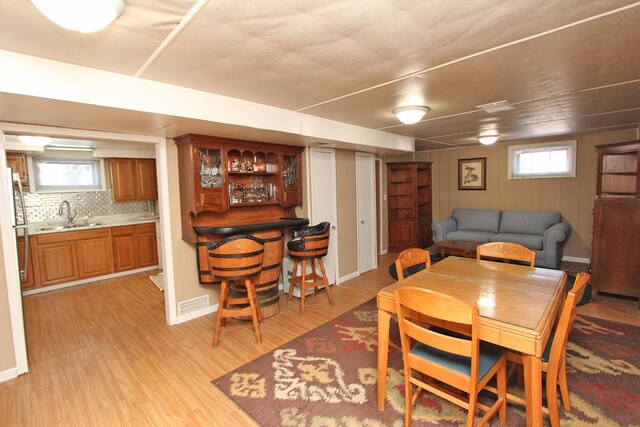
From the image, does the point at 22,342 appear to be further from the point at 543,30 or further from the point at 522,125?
the point at 522,125

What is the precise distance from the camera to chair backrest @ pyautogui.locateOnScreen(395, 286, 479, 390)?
4.84 feet

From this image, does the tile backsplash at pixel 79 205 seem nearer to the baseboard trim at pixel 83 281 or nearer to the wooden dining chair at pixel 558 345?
the baseboard trim at pixel 83 281

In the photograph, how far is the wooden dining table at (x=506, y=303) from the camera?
1475 millimetres

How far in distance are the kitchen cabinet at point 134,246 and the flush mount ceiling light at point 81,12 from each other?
4314mm

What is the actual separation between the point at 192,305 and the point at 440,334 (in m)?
2.76

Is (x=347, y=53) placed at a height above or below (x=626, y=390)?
above

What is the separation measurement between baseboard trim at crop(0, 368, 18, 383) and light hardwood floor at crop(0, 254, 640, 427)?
0.06 meters

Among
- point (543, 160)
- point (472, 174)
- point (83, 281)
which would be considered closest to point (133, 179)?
point (83, 281)

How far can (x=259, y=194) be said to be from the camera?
3.81 metres

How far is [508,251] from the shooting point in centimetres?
280

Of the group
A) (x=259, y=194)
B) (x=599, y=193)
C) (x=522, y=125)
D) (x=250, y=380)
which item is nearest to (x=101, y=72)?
(x=259, y=194)

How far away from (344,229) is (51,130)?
343 cm

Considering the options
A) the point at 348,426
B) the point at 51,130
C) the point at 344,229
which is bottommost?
the point at 348,426

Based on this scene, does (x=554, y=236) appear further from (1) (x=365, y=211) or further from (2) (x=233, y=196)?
(2) (x=233, y=196)
